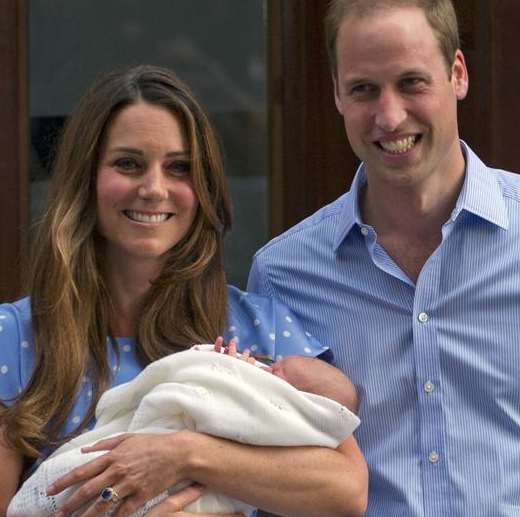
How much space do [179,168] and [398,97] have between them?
51cm

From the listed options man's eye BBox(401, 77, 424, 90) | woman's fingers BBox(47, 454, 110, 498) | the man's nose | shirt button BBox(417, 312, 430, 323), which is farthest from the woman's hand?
man's eye BBox(401, 77, 424, 90)

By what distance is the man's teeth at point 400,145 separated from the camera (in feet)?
12.0

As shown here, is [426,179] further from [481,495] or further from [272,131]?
[272,131]

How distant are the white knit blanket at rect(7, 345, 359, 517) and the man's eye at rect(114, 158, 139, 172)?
48 cm

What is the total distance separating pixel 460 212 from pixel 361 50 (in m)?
0.43

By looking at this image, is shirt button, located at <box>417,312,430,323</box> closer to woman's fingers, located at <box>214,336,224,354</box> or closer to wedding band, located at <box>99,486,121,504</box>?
woman's fingers, located at <box>214,336,224,354</box>

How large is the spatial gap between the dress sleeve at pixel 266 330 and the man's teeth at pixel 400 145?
1.45ft

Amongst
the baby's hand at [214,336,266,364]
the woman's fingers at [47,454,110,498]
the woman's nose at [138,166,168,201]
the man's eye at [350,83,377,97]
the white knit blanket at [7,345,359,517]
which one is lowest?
the woman's fingers at [47,454,110,498]

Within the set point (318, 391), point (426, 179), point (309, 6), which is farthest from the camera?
point (309, 6)

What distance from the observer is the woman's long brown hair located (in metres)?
3.62

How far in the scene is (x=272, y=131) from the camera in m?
5.25

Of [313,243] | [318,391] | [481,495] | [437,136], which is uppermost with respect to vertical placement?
[437,136]

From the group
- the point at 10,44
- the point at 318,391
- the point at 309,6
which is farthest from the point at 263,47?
the point at 318,391

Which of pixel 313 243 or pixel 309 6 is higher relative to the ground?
pixel 309 6
